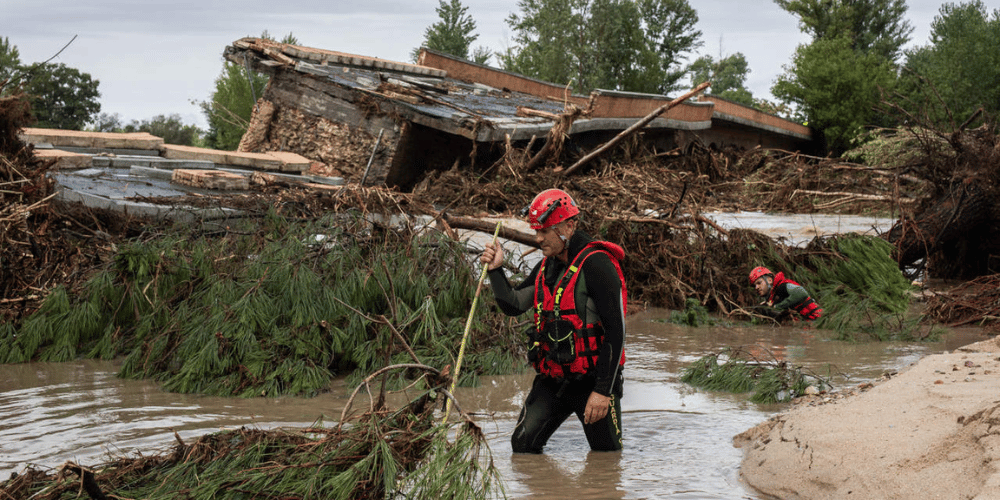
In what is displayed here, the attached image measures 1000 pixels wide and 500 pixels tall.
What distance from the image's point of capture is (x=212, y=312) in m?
7.20

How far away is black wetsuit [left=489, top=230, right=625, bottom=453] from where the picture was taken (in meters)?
4.66

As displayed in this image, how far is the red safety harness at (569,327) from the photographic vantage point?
4.76 meters

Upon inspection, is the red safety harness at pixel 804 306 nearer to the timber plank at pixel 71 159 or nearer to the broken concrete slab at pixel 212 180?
the broken concrete slab at pixel 212 180

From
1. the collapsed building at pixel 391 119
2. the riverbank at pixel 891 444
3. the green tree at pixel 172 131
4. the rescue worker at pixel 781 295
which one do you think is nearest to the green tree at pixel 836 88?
the collapsed building at pixel 391 119

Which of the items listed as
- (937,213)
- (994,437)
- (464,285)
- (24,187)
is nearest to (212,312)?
(464,285)

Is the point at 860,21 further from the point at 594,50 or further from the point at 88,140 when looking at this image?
the point at 88,140

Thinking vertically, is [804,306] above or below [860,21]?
below

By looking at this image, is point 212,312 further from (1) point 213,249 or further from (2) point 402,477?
(2) point 402,477

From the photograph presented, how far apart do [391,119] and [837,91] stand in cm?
2793

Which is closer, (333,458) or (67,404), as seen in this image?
(333,458)

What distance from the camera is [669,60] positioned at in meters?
57.0

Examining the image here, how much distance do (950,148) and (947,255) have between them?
177cm

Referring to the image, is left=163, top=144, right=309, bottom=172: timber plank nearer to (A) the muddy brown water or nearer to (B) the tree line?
(A) the muddy brown water

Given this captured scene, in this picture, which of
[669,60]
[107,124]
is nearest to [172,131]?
[107,124]
